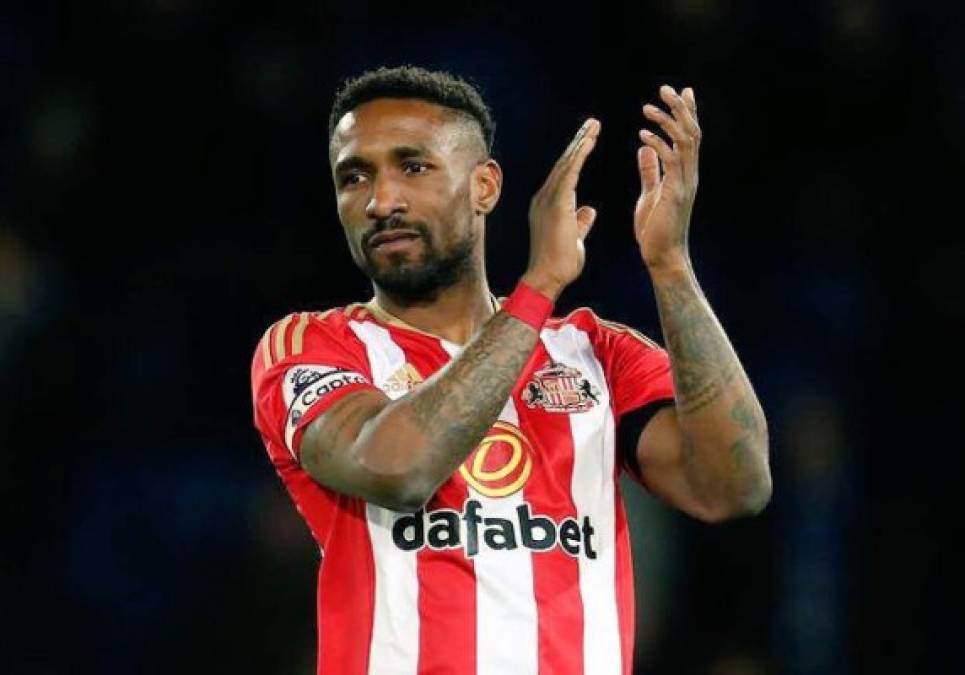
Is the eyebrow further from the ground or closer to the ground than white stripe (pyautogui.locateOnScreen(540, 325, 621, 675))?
further from the ground

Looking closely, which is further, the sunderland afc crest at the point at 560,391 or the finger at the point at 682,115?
the sunderland afc crest at the point at 560,391

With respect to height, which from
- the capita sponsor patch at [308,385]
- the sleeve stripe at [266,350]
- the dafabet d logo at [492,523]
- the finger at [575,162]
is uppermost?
the finger at [575,162]

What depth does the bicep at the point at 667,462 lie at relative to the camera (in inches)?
116

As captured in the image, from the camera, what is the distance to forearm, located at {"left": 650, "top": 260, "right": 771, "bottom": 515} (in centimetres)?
284

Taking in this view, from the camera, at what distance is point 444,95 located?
3271 millimetres

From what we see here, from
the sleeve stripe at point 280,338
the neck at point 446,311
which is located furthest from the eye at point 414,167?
the sleeve stripe at point 280,338

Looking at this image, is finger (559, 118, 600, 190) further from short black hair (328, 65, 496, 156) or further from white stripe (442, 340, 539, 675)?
white stripe (442, 340, 539, 675)

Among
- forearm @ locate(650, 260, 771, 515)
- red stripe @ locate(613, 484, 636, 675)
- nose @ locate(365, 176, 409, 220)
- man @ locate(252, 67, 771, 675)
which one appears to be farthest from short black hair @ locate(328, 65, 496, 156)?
red stripe @ locate(613, 484, 636, 675)

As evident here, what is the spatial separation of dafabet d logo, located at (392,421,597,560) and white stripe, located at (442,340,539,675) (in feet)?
0.08

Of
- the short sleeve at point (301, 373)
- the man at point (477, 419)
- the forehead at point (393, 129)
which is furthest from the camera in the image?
the forehead at point (393, 129)

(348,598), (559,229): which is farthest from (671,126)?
(348,598)

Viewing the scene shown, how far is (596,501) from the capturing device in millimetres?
2924

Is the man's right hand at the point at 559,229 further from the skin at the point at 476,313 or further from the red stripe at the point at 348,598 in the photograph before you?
the red stripe at the point at 348,598

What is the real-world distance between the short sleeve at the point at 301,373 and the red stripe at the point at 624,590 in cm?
57
